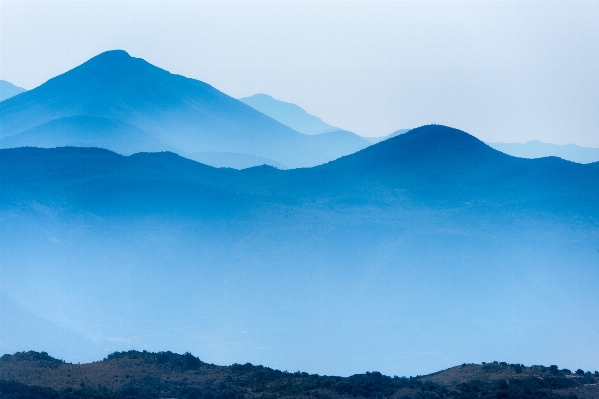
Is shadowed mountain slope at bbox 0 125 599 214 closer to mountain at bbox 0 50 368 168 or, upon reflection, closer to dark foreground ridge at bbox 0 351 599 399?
mountain at bbox 0 50 368 168

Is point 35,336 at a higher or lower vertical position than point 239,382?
higher

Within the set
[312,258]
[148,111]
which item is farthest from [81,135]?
[312,258]

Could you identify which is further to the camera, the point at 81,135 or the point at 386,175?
the point at 81,135

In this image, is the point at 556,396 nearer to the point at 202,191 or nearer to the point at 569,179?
the point at 202,191

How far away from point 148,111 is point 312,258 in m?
92.4

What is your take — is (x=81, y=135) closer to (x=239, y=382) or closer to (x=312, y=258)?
(x=312, y=258)

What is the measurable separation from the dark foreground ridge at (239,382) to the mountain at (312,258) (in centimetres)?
2992

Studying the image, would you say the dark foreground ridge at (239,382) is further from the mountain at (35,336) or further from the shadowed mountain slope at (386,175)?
the shadowed mountain slope at (386,175)

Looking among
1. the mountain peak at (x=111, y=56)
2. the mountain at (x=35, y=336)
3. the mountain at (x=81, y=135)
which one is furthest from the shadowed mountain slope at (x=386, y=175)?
the mountain peak at (x=111, y=56)

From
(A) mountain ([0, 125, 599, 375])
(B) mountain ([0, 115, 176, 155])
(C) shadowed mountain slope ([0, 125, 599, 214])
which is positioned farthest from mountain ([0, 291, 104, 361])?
(B) mountain ([0, 115, 176, 155])

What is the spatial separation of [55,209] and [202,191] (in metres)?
15.4

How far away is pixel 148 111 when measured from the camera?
525 ft

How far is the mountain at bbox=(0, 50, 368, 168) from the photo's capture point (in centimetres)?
14412

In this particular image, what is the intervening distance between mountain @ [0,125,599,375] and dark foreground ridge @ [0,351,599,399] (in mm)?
29920
